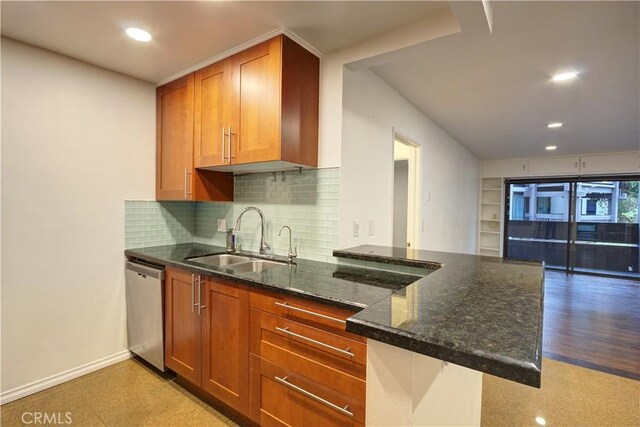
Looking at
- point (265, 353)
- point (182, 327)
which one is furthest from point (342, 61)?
point (182, 327)

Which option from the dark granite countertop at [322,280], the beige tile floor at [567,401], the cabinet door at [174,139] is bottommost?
the beige tile floor at [567,401]

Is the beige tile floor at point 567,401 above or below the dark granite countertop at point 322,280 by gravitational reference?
below

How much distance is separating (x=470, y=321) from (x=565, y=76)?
2533 millimetres

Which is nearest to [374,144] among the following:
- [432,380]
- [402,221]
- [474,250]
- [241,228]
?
[241,228]

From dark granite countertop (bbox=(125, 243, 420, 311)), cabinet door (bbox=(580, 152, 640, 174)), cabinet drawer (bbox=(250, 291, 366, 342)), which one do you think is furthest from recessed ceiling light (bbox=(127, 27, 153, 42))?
cabinet door (bbox=(580, 152, 640, 174))

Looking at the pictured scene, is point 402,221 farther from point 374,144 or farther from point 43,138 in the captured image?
point 43,138

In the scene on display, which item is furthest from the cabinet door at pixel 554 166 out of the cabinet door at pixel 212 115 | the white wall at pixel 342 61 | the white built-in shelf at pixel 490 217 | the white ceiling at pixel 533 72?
the cabinet door at pixel 212 115

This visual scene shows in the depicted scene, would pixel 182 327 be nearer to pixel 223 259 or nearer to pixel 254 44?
pixel 223 259

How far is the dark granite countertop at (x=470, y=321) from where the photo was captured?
704 millimetres

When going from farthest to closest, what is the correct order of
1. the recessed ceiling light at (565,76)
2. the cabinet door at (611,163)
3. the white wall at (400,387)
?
the cabinet door at (611,163) < the recessed ceiling light at (565,76) < the white wall at (400,387)

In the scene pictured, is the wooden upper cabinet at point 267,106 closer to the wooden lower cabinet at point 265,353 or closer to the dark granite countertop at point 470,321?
the wooden lower cabinet at point 265,353

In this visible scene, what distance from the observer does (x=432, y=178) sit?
3.58 m

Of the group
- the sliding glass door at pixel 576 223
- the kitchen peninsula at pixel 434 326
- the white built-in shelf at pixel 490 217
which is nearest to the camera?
the kitchen peninsula at pixel 434 326

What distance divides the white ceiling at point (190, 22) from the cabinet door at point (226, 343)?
1.49 metres
